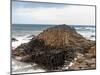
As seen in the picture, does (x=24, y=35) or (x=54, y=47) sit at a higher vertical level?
(x=24, y=35)

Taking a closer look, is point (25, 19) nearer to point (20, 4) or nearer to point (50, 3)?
point (20, 4)

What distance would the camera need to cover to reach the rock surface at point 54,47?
2.47 m

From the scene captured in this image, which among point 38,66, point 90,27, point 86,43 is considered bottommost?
point 38,66

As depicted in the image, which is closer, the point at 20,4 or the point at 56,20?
the point at 20,4

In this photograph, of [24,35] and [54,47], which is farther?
[54,47]

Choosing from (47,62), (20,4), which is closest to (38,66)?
(47,62)

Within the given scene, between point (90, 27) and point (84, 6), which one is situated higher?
point (84, 6)

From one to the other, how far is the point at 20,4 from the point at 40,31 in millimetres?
394

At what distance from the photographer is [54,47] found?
2568mm

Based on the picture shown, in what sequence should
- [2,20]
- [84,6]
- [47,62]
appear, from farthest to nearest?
[84,6], [47,62], [2,20]

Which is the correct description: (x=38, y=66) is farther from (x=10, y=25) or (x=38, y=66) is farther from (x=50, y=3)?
(x=50, y=3)

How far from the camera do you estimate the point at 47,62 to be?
8.28 ft

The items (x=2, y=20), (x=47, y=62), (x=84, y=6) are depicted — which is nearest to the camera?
(x=2, y=20)

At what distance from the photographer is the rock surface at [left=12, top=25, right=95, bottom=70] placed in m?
2.47
